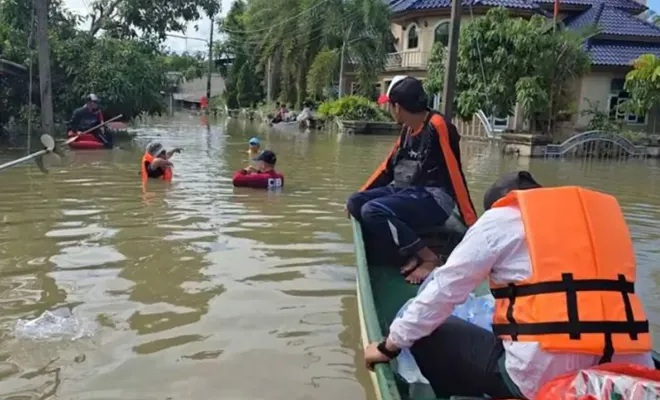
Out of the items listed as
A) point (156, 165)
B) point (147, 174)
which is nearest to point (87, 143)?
point (147, 174)

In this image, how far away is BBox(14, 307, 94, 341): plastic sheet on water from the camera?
194 inches

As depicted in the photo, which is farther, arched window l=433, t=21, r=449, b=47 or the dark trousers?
arched window l=433, t=21, r=449, b=47

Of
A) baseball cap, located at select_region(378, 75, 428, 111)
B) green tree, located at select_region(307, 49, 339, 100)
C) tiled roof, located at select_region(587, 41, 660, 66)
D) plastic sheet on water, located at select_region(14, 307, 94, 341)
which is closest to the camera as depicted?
baseball cap, located at select_region(378, 75, 428, 111)

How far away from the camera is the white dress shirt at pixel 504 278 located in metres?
2.52

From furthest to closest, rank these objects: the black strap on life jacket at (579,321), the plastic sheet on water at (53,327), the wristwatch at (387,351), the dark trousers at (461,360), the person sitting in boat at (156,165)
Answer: the person sitting in boat at (156,165)
the plastic sheet on water at (53,327)
the wristwatch at (387,351)
the dark trousers at (461,360)
the black strap on life jacket at (579,321)

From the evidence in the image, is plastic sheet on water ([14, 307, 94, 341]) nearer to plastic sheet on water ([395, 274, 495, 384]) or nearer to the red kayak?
plastic sheet on water ([395, 274, 495, 384])

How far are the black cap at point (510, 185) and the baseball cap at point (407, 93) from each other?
1.86 m

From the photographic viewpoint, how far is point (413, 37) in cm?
3475

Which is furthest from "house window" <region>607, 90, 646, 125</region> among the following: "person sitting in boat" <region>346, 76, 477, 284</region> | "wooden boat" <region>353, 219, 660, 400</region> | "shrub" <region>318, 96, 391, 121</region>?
"person sitting in boat" <region>346, 76, 477, 284</region>

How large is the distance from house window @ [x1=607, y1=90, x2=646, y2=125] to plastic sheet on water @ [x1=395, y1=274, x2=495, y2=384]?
81.4ft

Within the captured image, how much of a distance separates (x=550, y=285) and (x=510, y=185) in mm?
570

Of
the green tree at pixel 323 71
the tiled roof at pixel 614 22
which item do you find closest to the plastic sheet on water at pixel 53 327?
the tiled roof at pixel 614 22

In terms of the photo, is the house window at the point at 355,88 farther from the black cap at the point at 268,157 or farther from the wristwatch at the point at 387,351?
the wristwatch at the point at 387,351

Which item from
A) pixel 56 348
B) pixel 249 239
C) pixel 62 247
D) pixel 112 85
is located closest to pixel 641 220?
pixel 249 239
